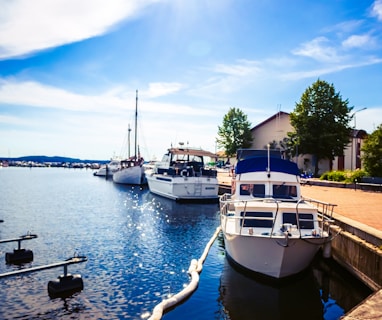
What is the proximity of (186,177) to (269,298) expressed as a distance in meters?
24.5

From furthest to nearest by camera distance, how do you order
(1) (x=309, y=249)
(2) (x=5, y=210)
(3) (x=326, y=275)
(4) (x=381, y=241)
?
(2) (x=5, y=210) → (3) (x=326, y=275) → (1) (x=309, y=249) → (4) (x=381, y=241)

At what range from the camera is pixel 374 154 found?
31953mm

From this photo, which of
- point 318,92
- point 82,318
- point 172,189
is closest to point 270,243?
point 82,318

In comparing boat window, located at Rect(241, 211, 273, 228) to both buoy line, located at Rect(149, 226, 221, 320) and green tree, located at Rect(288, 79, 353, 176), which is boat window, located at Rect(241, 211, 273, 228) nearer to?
buoy line, located at Rect(149, 226, 221, 320)

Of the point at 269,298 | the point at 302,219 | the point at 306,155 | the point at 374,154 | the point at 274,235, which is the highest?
the point at 306,155

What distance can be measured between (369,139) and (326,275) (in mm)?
22973

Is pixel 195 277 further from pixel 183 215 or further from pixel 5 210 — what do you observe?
pixel 5 210

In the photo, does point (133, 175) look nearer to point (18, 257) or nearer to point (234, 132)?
point (234, 132)

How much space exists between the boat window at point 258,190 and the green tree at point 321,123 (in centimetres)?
3289

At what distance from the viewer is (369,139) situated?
107 ft

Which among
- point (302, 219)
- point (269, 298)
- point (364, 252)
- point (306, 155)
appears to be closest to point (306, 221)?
point (302, 219)

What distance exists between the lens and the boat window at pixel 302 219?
12.2 meters

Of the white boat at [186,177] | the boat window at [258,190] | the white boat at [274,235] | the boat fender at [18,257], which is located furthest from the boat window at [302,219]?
the white boat at [186,177]

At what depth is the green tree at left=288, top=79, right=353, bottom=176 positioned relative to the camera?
4580 centimetres
